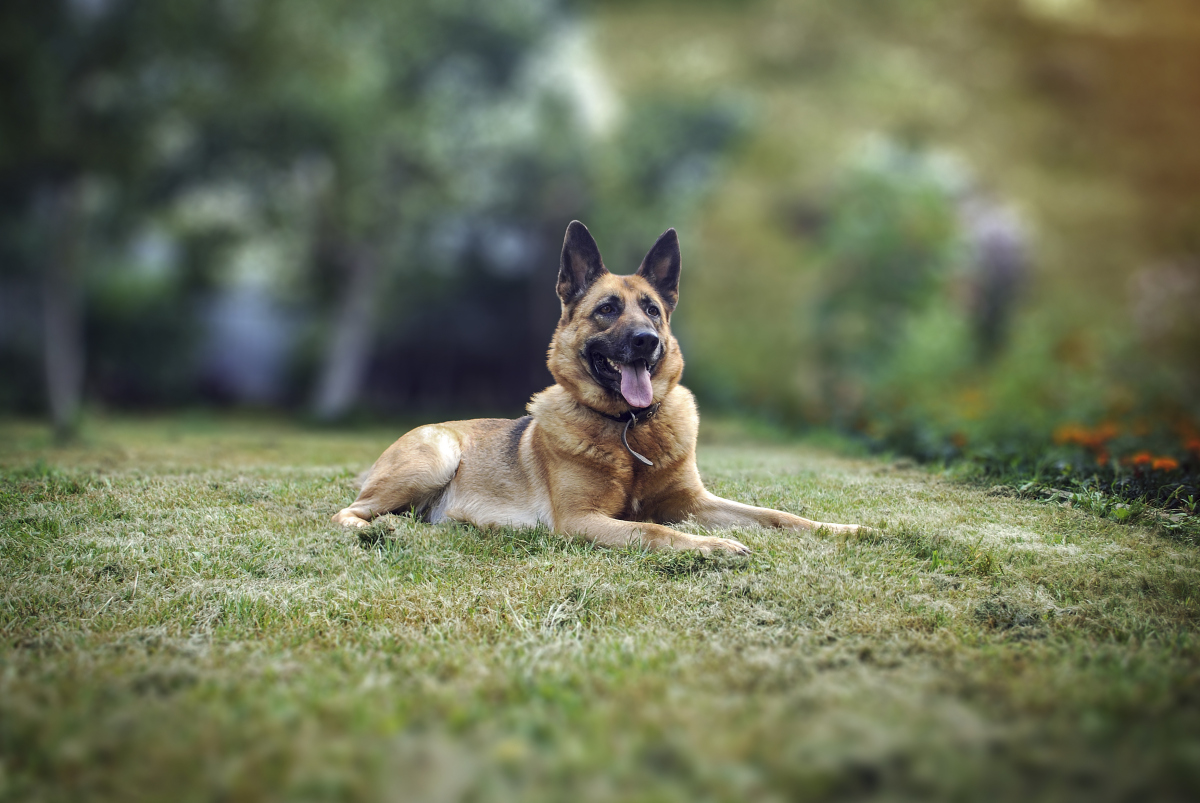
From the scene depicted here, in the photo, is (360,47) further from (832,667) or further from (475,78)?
(832,667)

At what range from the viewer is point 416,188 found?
41.4ft

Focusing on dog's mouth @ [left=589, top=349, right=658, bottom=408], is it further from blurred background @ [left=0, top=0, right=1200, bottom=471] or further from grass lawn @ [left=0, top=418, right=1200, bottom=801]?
blurred background @ [left=0, top=0, right=1200, bottom=471]

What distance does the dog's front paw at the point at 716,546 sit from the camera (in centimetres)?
329

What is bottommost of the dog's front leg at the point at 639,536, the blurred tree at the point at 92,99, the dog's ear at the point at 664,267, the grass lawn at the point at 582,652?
the grass lawn at the point at 582,652

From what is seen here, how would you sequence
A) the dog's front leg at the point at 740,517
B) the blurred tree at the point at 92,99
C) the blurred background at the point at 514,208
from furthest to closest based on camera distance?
the blurred background at the point at 514,208, the blurred tree at the point at 92,99, the dog's front leg at the point at 740,517

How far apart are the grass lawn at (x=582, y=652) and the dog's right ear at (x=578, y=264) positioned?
1.36 m

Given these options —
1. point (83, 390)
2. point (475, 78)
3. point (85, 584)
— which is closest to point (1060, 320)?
point (475, 78)

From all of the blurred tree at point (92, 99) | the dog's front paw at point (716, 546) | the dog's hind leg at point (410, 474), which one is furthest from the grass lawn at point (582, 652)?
the blurred tree at point (92, 99)

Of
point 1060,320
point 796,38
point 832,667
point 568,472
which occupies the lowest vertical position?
point 832,667

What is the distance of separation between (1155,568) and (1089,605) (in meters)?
0.45

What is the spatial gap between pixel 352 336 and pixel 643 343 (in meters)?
9.77

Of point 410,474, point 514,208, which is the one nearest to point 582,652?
point 410,474

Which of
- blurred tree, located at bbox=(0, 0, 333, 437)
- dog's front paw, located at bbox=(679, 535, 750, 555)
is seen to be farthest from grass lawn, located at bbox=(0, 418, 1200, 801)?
blurred tree, located at bbox=(0, 0, 333, 437)

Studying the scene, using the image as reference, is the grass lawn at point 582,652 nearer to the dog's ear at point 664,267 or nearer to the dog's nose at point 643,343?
the dog's nose at point 643,343
